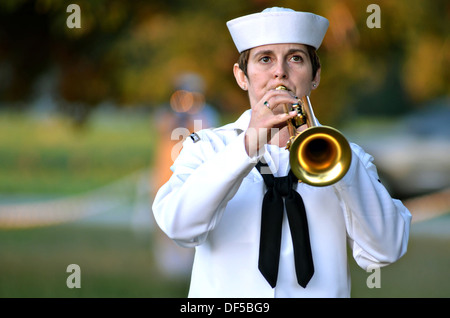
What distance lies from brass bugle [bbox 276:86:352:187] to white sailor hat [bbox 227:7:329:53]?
328 millimetres

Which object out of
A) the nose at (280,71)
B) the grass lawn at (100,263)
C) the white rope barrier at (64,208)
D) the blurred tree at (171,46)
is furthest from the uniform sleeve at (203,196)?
the white rope barrier at (64,208)

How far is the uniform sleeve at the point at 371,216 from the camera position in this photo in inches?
119

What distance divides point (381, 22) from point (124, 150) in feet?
90.5

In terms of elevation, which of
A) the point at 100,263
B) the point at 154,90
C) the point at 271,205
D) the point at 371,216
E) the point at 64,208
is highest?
the point at 64,208

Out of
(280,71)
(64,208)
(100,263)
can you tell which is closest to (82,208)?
(64,208)

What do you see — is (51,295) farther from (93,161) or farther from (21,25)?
(93,161)

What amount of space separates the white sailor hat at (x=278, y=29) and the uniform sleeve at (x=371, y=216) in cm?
50

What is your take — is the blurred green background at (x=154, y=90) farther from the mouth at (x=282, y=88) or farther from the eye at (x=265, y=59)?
the mouth at (x=282, y=88)

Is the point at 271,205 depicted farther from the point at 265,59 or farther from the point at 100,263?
the point at 100,263

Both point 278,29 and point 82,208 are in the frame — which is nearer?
point 278,29

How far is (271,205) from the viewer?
315cm

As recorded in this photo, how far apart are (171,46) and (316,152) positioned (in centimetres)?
978

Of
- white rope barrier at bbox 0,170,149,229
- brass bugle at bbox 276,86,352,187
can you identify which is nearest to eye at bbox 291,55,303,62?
brass bugle at bbox 276,86,352,187

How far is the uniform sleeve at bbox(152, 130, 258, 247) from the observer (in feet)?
9.70
